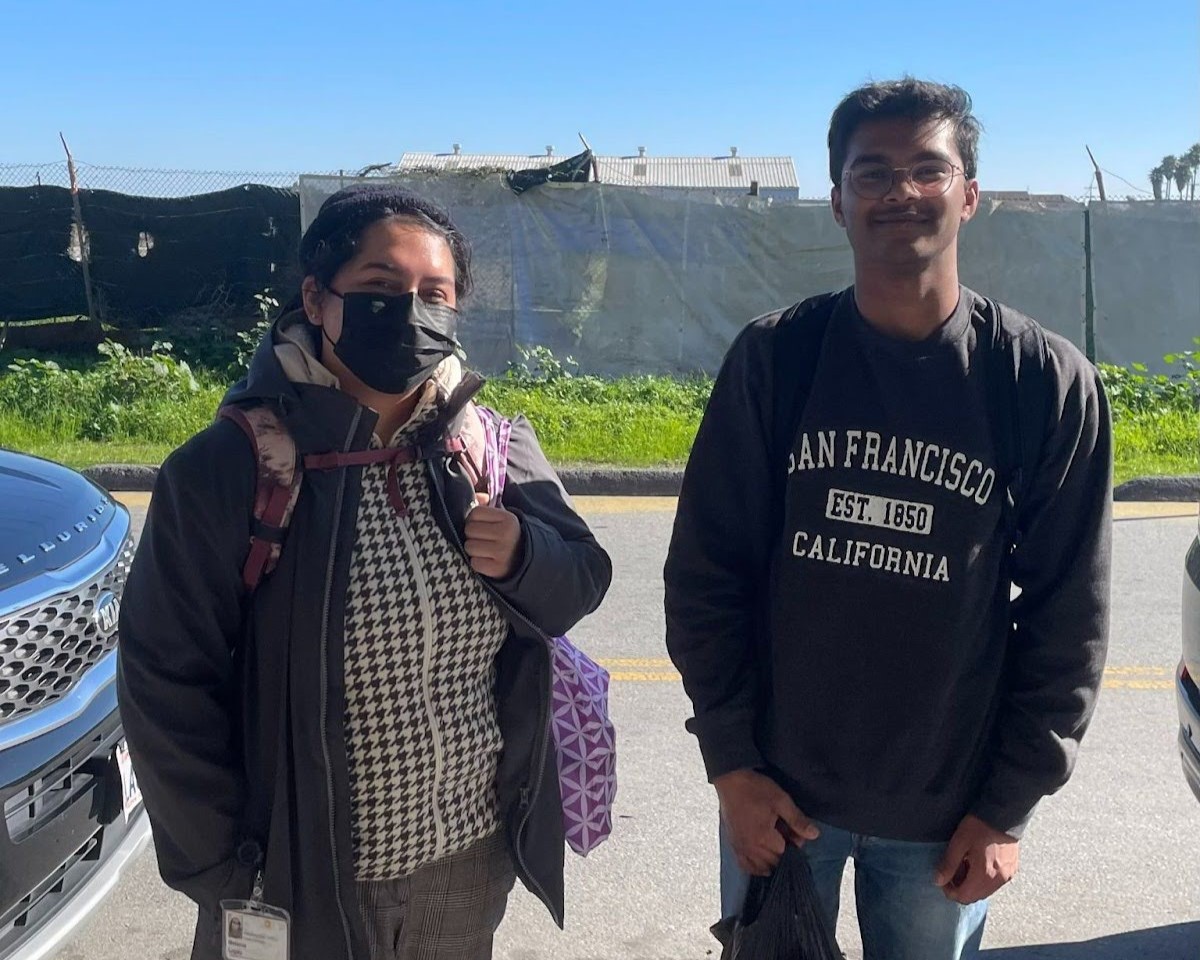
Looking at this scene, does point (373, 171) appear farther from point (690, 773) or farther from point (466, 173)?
point (690, 773)

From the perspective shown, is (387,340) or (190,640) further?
(387,340)

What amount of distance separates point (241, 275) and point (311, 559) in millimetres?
12488

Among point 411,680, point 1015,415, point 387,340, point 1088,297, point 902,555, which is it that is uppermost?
point 387,340

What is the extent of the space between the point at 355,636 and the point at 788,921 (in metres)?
0.83

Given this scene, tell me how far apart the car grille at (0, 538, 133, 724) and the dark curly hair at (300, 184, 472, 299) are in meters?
1.16

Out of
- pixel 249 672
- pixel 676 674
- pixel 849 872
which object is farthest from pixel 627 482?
pixel 249 672

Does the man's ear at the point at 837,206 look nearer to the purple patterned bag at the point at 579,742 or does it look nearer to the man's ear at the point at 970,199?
the man's ear at the point at 970,199

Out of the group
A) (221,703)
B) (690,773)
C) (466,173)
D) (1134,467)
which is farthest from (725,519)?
(466,173)

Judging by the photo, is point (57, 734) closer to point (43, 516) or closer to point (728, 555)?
point (43, 516)

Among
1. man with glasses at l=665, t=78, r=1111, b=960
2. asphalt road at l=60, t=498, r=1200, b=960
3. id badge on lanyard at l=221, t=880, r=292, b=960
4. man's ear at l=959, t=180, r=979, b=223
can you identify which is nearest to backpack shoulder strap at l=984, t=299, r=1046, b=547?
man with glasses at l=665, t=78, r=1111, b=960

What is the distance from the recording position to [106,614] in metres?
2.90

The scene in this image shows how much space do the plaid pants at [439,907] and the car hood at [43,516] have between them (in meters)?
1.18

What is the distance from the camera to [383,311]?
6.22ft

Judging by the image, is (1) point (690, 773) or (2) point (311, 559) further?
(1) point (690, 773)
